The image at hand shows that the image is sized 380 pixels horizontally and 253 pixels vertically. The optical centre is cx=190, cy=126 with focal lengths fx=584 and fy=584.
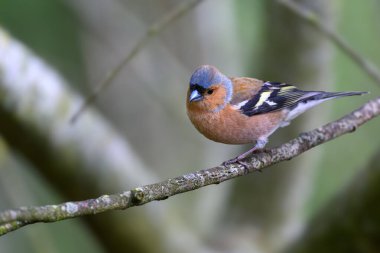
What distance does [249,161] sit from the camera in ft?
10.4

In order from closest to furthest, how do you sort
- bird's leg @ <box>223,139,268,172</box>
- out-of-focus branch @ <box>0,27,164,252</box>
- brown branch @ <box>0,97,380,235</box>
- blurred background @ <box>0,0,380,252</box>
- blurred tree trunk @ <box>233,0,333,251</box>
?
brown branch @ <box>0,97,380,235</box> → bird's leg @ <box>223,139,268,172</box> → out-of-focus branch @ <box>0,27,164,252</box> → blurred background @ <box>0,0,380,252</box> → blurred tree trunk @ <box>233,0,333,251</box>

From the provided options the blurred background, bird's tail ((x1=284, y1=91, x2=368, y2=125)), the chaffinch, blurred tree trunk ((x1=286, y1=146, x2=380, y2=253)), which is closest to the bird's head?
the chaffinch

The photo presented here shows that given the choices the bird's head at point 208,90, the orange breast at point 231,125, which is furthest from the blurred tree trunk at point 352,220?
the bird's head at point 208,90

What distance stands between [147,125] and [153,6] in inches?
65.1

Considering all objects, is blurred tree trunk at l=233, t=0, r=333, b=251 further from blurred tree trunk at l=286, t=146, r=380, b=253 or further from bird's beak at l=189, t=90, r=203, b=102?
bird's beak at l=189, t=90, r=203, b=102

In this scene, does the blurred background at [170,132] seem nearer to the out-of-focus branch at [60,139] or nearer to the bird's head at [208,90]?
the out-of-focus branch at [60,139]

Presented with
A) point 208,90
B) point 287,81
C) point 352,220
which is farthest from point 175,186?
point 287,81

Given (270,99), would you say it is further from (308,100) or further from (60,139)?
(60,139)

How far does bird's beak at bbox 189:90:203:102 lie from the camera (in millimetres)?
3469

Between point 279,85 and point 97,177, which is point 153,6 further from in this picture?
point 279,85

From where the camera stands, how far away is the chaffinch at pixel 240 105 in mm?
3461

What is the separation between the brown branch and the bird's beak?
19.4 inches

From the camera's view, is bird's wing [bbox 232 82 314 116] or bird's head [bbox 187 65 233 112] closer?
bird's head [bbox 187 65 233 112]

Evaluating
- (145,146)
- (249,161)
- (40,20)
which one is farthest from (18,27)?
(249,161)
